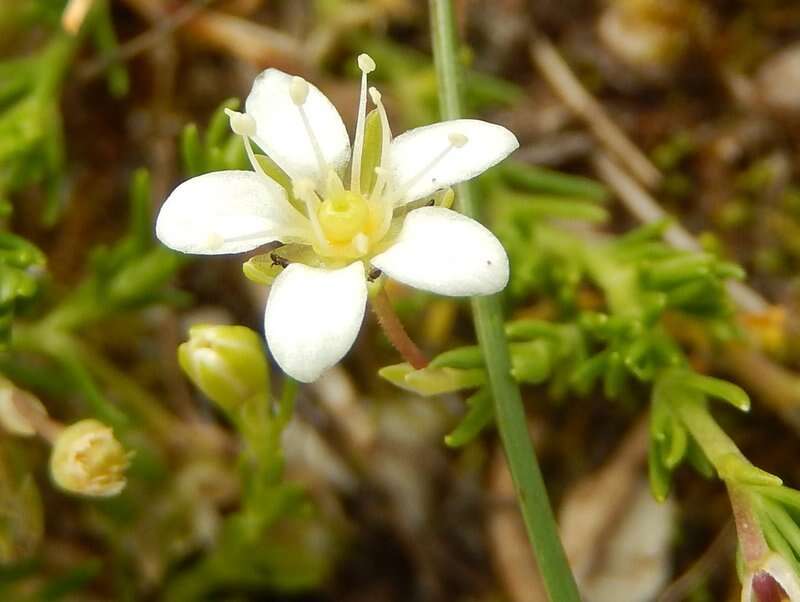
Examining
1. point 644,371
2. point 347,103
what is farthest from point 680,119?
point 644,371

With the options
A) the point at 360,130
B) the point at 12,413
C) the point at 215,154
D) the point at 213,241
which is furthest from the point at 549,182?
the point at 12,413

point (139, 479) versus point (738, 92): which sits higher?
point (738, 92)

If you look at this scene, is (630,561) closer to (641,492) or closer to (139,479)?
(641,492)

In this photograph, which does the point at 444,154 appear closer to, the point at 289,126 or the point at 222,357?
the point at 289,126

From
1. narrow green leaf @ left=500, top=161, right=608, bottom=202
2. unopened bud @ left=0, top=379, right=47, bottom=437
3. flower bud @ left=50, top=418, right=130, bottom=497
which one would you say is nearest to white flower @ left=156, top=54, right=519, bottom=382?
flower bud @ left=50, top=418, right=130, bottom=497

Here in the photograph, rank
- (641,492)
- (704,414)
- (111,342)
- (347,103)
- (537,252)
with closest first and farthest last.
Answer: (704,414) → (537,252) → (641,492) → (111,342) → (347,103)

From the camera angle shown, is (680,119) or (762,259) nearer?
(762,259)

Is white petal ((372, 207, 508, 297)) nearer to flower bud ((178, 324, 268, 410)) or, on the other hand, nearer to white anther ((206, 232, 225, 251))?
white anther ((206, 232, 225, 251))
